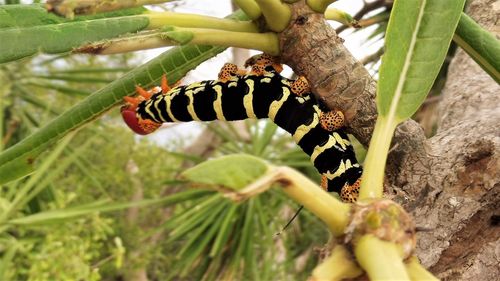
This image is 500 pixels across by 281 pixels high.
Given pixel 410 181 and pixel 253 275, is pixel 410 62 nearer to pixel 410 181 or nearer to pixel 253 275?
pixel 410 181

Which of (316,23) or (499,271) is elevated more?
(316,23)

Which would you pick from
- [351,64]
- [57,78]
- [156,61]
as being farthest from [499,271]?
[57,78]

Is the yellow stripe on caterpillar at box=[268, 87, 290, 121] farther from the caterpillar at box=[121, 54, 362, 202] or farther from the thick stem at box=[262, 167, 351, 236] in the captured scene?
the thick stem at box=[262, 167, 351, 236]

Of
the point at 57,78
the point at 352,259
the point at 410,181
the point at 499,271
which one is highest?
the point at 352,259

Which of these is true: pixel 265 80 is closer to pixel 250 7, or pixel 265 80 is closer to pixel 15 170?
pixel 250 7

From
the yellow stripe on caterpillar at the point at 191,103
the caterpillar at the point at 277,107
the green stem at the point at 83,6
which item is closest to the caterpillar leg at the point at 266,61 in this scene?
the caterpillar at the point at 277,107
